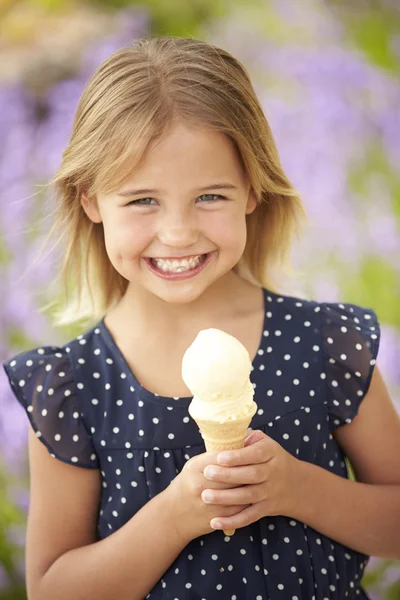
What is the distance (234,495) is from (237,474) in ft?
0.18

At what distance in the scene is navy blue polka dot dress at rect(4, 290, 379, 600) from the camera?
71.2 inches

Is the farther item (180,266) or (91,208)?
(91,208)

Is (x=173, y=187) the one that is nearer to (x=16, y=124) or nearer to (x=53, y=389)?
(x=53, y=389)

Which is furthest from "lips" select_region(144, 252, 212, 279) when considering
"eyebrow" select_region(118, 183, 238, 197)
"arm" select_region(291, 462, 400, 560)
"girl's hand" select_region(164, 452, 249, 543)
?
"arm" select_region(291, 462, 400, 560)

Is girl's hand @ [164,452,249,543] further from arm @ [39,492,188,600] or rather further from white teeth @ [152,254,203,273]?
white teeth @ [152,254,203,273]

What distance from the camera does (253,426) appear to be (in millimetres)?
1854

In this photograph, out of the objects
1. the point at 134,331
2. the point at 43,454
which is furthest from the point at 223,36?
the point at 43,454

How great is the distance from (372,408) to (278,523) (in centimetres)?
35

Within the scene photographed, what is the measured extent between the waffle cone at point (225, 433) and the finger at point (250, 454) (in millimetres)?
20

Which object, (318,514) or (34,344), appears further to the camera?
(34,344)

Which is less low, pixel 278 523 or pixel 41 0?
pixel 41 0

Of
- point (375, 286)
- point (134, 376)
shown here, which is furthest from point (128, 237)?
point (375, 286)

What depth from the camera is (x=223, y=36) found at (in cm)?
314

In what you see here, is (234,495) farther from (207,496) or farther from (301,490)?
(301,490)
